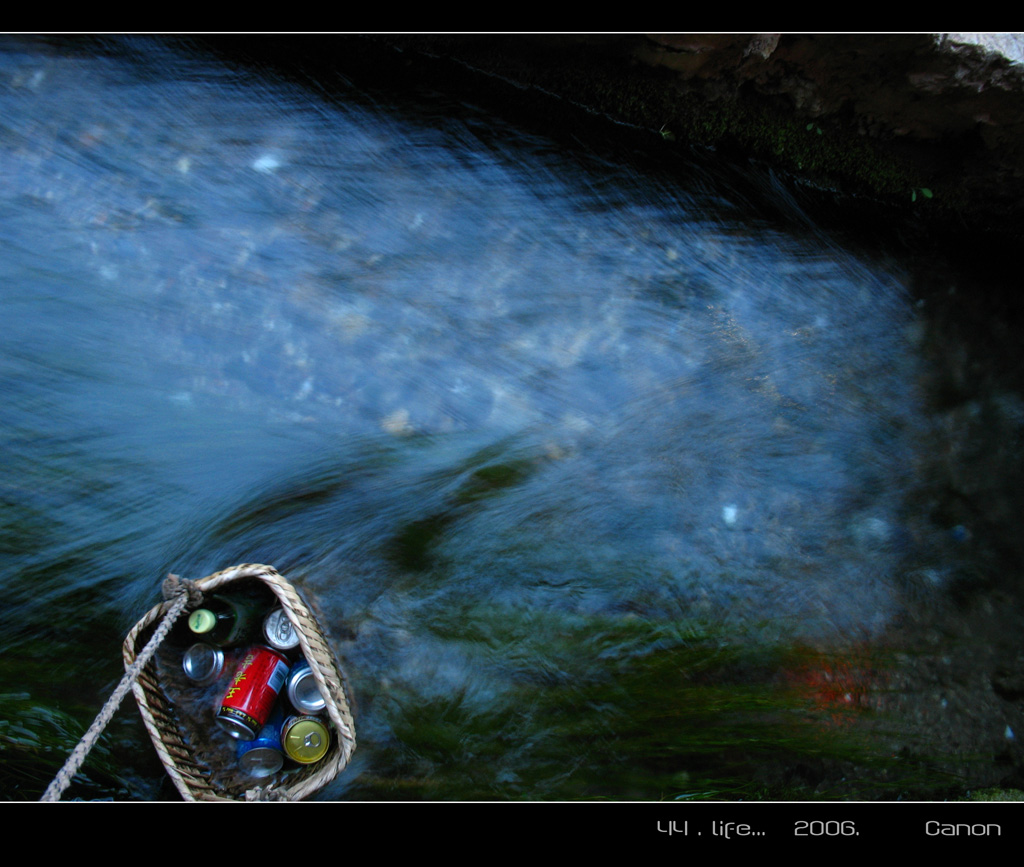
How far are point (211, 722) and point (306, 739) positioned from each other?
444 mm

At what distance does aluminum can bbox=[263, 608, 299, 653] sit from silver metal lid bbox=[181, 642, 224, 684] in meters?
0.20

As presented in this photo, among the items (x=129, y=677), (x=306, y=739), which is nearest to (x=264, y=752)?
(x=306, y=739)

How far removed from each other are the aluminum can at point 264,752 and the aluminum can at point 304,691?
→ 13cm

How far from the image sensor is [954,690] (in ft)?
9.21

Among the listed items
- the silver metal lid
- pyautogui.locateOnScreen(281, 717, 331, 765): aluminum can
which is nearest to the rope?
the silver metal lid

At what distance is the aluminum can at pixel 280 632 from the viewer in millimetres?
2400

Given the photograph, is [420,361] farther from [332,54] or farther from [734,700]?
[734,700]

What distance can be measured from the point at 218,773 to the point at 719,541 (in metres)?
2.28

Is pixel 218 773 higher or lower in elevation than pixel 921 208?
lower

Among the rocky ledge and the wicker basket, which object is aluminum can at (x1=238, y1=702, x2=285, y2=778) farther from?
the rocky ledge

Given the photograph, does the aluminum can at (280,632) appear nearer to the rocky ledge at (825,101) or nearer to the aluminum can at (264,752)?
the aluminum can at (264,752)

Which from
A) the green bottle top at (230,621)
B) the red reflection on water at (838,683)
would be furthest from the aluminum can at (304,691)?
the red reflection on water at (838,683)

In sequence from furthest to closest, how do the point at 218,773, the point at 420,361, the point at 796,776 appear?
the point at 420,361
the point at 796,776
the point at 218,773

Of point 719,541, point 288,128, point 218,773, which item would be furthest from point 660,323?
point 218,773
